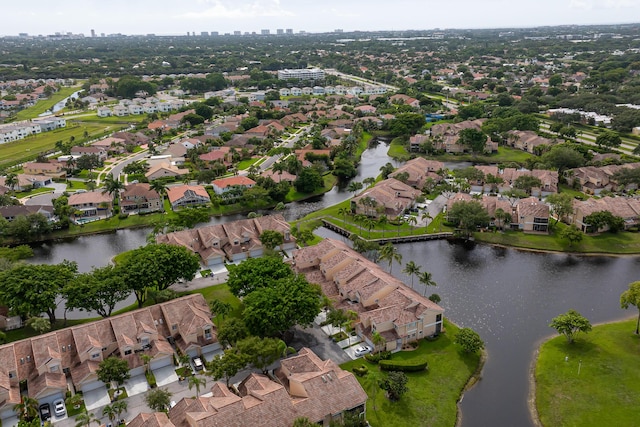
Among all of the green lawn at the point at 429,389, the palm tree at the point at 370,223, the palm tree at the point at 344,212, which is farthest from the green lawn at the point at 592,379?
the palm tree at the point at 344,212

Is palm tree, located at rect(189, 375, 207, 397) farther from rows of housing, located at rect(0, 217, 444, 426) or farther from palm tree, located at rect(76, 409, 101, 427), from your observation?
palm tree, located at rect(76, 409, 101, 427)

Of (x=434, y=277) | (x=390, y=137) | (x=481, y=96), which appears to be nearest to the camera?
(x=434, y=277)

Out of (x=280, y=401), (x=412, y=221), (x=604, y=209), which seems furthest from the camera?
(x=412, y=221)

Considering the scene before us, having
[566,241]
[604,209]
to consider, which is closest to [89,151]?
[566,241]

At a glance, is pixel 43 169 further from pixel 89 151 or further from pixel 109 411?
pixel 109 411

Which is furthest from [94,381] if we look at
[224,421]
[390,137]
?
[390,137]

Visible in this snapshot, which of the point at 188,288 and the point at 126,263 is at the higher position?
the point at 126,263

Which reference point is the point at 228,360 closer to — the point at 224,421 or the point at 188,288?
the point at 224,421
